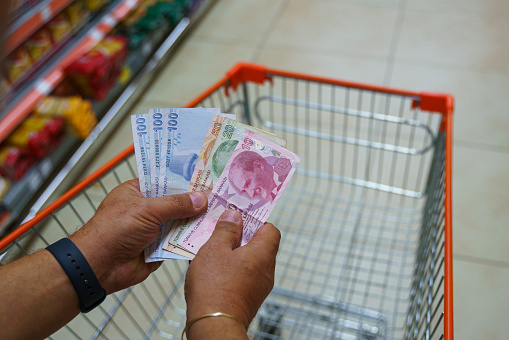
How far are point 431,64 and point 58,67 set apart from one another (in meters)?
2.43

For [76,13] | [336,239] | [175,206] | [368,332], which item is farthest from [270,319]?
[76,13]

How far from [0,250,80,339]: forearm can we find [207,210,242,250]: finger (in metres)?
0.33

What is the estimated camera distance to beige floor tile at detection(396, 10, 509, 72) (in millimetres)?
3129

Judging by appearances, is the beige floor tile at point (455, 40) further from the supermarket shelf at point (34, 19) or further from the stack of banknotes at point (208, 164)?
the stack of banknotes at point (208, 164)

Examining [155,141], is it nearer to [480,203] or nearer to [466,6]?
[480,203]

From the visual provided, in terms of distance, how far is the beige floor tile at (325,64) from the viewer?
10.1 feet

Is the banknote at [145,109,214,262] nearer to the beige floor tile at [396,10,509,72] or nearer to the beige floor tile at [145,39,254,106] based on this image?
the beige floor tile at [145,39,254,106]

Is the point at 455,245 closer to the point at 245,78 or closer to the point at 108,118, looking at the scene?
the point at 245,78

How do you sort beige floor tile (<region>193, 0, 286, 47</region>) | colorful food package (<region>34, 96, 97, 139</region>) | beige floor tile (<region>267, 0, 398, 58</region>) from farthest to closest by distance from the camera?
1. beige floor tile (<region>193, 0, 286, 47</region>)
2. beige floor tile (<region>267, 0, 398, 58</region>)
3. colorful food package (<region>34, 96, 97, 139</region>)

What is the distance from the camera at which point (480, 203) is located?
2260mm

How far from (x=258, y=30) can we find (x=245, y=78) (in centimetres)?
218

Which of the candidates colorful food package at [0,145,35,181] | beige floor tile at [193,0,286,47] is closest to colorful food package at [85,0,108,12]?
beige floor tile at [193,0,286,47]

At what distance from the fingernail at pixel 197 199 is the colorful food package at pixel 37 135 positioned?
4.76ft

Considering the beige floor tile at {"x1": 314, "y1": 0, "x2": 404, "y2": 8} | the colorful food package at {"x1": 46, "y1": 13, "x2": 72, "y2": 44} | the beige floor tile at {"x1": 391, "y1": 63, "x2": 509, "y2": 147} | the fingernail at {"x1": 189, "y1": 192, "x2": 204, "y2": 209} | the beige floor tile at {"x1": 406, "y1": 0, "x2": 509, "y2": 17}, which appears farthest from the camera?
the beige floor tile at {"x1": 314, "y1": 0, "x2": 404, "y2": 8}
